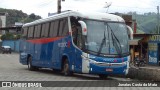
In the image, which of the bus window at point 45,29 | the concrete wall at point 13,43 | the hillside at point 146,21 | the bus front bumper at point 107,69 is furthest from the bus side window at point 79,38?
the concrete wall at point 13,43

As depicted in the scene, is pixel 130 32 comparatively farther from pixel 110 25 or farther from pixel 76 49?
pixel 76 49

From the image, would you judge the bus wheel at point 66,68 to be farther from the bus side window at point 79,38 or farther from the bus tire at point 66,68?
the bus side window at point 79,38

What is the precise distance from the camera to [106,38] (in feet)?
63.6

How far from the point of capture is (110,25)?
1989 centimetres

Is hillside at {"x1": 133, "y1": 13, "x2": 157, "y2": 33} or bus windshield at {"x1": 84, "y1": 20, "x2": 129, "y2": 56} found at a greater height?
hillside at {"x1": 133, "y1": 13, "x2": 157, "y2": 33}

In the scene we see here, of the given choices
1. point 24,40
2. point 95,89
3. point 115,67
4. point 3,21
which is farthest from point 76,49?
point 3,21

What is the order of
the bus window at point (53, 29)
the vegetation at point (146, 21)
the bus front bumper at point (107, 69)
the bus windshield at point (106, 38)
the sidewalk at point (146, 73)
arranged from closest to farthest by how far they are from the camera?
the bus front bumper at point (107, 69), the bus windshield at point (106, 38), the sidewalk at point (146, 73), the bus window at point (53, 29), the vegetation at point (146, 21)

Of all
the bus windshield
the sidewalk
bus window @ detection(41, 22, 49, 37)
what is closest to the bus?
the bus windshield

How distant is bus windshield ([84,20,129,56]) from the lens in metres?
19.0

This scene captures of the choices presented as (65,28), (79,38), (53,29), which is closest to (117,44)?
(79,38)

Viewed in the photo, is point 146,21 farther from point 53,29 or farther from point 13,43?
point 53,29

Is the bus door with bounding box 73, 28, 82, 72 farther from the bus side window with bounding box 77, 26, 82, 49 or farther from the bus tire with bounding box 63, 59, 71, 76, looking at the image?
the bus tire with bounding box 63, 59, 71, 76

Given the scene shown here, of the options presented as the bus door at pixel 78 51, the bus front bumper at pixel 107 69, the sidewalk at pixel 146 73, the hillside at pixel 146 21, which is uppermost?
the hillside at pixel 146 21

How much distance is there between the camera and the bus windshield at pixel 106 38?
19031mm
